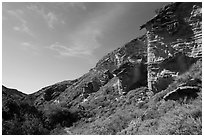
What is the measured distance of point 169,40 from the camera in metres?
20.9

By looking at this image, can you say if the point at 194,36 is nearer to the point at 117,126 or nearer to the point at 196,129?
the point at 117,126

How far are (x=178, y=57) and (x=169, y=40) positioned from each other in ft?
8.02

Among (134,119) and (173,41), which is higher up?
(173,41)

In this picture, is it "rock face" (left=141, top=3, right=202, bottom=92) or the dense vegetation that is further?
"rock face" (left=141, top=3, right=202, bottom=92)

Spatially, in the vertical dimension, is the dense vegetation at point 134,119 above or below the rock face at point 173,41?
below

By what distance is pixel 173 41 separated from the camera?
20.6 meters

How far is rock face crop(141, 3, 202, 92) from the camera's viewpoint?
18703 millimetres

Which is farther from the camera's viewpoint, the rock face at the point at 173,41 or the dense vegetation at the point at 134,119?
the rock face at the point at 173,41

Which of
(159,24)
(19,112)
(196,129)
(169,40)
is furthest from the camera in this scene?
(159,24)

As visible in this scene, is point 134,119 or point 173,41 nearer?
point 134,119

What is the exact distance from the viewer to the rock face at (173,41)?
18.7 m

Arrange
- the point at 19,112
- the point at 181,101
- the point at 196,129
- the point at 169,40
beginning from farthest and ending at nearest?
1. the point at 169,40
2. the point at 19,112
3. the point at 181,101
4. the point at 196,129

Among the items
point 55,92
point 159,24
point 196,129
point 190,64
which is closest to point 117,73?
point 159,24

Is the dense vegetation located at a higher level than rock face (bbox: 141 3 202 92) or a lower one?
lower
